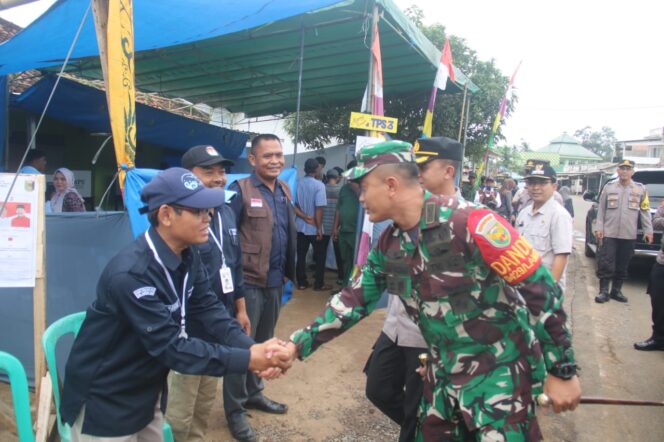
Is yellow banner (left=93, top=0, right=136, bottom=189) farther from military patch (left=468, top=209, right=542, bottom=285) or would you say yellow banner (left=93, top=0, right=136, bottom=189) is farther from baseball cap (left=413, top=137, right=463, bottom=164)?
military patch (left=468, top=209, right=542, bottom=285)

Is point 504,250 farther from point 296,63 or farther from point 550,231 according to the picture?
point 296,63

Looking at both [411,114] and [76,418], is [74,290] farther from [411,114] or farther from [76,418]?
[411,114]

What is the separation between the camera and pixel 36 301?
2.68m

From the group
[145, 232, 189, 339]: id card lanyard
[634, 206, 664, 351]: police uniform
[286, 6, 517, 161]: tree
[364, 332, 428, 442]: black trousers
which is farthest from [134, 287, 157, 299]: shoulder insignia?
[286, 6, 517, 161]: tree

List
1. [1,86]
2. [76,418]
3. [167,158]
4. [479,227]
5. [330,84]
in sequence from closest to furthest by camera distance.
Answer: [479,227]
[76,418]
[1,86]
[330,84]
[167,158]

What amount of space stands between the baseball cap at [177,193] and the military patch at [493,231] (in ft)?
3.33

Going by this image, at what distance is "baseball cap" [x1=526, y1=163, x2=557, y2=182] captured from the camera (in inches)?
139

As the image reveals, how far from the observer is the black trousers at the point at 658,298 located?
450cm

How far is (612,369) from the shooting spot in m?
4.26

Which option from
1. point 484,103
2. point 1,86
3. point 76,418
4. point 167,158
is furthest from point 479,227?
point 484,103

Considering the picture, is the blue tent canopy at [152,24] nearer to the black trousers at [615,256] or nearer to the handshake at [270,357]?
the handshake at [270,357]

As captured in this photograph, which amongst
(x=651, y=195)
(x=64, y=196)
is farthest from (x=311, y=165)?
(x=651, y=195)

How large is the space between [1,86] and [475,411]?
7.26 metres

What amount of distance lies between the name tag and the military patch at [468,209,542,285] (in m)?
1.54
